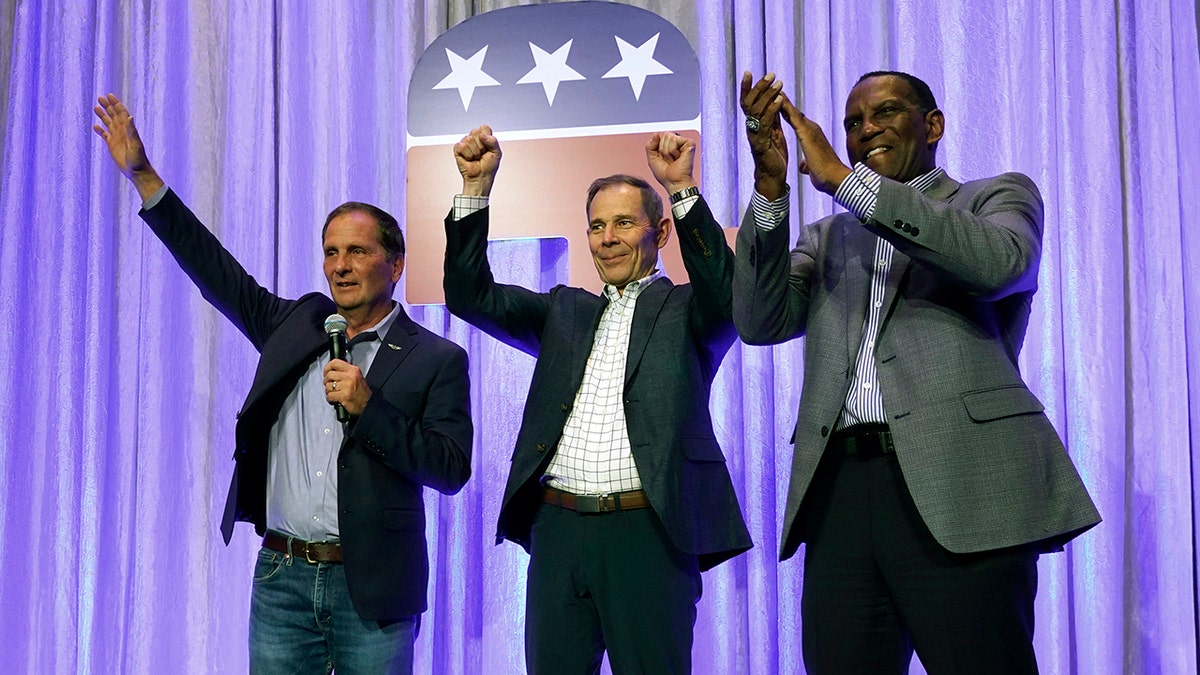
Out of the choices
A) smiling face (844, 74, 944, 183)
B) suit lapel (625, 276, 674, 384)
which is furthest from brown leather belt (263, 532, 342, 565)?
smiling face (844, 74, 944, 183)

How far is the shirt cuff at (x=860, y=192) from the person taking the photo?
168cm

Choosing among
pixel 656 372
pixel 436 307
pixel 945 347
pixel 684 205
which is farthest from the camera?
pixel 436 307

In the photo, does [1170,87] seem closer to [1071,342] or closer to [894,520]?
[1071,342]

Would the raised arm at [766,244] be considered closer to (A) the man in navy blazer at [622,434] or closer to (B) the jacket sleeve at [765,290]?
(B) the jacket sleeve at [765,290]

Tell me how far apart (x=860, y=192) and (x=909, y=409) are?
34 cm

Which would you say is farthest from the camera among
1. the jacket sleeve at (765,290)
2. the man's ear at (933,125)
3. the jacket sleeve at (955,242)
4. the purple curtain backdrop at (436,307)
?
the purple curtain backdrop at (436,307)

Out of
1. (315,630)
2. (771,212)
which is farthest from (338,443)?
(771,212)

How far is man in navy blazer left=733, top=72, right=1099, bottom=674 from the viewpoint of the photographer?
167 centimetres

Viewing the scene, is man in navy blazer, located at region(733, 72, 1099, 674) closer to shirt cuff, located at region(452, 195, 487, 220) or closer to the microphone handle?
shirt cuff, located at region(452, 195, 487, 220)

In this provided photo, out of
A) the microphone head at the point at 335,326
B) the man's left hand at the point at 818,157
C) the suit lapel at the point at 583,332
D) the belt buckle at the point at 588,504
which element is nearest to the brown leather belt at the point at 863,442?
the man's left hand at the point at 818,157

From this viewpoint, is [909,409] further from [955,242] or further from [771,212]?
[771,212]

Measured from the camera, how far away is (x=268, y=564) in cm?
230

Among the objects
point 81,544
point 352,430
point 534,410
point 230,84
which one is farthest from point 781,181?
point 81,544

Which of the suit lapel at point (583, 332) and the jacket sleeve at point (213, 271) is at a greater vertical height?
the jacket sleeve at point (213, 271)
